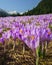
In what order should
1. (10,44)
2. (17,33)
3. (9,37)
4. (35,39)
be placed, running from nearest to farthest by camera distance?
(35,39)
(17,33)
(9,37)
(10,44)

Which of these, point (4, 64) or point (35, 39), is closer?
point (35, 39)

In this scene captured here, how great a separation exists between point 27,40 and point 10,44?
3.98 ft

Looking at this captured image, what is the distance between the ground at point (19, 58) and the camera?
417 centimetres

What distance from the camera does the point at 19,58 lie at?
14.7 ft

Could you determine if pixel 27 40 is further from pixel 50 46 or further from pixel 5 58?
pixel 50 46

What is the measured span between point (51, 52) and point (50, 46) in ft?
1.48

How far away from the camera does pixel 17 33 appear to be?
437 centimetres

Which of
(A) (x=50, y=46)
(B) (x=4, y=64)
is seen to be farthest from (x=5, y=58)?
(A) (x=50, y=46)

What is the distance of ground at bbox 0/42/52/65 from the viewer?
4.17 metres

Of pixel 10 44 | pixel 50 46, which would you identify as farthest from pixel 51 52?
pixel 10 44

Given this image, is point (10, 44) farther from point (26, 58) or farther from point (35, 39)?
point (35, 39)

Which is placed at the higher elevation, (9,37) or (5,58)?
(9,37)

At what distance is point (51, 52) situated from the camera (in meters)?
4.81

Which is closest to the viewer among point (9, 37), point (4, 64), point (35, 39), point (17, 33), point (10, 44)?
point (35, 39)
